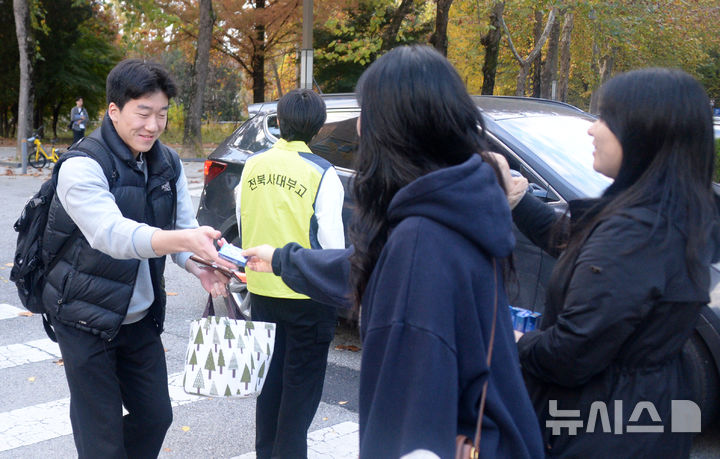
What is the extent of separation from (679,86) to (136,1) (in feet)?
62.8

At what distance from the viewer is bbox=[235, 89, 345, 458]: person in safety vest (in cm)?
335

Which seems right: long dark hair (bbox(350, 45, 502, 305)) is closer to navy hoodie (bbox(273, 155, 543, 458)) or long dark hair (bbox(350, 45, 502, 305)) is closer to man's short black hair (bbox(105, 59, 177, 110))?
navy hoodie (bbox(273, 155, 543, 458))

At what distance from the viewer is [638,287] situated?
1.84 meters

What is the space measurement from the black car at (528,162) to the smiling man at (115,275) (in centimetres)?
194

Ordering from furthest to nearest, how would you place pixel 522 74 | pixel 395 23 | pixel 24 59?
1. pixel 395 23
2. pixel 522 74
3. pixel 24 59

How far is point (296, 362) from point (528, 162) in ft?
6.67

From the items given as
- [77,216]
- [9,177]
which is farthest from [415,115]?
[9,177]

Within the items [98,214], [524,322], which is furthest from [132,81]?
[524,322]

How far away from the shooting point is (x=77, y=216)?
2.56 meters

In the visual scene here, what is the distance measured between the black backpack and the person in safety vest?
860 millimetres

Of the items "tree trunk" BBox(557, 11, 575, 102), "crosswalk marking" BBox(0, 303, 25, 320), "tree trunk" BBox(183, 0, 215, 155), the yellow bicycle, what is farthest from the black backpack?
"tree trunk" BBox(557, 11, 575, 102)

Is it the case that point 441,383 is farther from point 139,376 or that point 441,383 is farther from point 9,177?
point 9,177

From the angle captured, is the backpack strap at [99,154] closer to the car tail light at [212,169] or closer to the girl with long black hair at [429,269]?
the girl with long black hair at [429,269]

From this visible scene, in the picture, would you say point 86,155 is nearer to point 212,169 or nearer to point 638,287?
point 638,287
